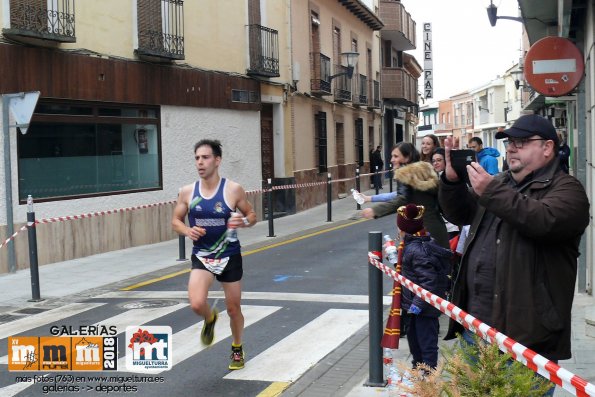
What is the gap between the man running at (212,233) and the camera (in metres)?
5.94

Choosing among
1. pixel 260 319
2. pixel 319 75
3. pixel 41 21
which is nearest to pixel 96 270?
pixel 41 21

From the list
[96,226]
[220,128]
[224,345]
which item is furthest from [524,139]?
[220,128]

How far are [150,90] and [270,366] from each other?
32.4ft

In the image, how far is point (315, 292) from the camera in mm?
9547

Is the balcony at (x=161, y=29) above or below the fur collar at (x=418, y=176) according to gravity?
above

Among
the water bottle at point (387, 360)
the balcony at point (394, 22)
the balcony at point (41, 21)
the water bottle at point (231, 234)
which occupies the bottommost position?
the water bottle at point (387, 360)

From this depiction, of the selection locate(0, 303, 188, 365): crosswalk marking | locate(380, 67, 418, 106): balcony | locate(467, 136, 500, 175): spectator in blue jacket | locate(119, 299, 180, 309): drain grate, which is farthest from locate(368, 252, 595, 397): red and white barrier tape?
locate(380, 67, 418, 106): balcony

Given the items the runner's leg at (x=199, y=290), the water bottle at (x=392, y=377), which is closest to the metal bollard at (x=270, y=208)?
the runner's leg at (x=199, y=290)

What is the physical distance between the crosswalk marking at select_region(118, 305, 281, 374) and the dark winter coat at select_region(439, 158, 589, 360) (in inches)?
143

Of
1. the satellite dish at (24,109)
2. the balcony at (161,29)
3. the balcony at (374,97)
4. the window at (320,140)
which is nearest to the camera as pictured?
the satellite dish at (24,109)

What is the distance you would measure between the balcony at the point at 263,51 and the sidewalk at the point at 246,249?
390 cm

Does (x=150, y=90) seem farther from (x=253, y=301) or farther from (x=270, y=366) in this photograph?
(x=270, y=366)

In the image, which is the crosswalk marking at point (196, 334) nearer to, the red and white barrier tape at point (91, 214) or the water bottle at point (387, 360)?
the water bottle at point (387, 360)

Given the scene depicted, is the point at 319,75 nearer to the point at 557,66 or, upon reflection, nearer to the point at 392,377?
the point at 557,66
